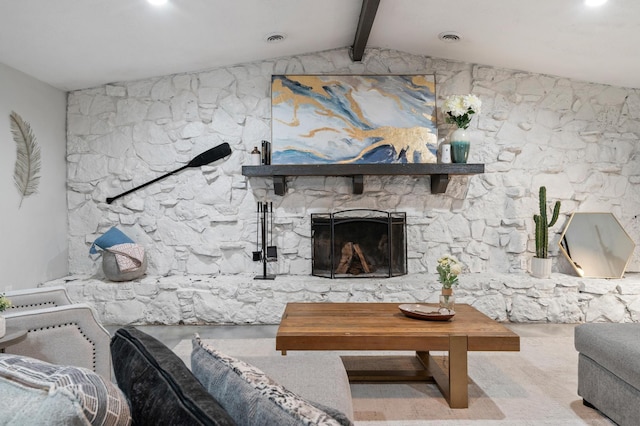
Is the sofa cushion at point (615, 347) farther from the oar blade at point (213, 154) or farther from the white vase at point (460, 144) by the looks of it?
the oar blade at point (213, 154)

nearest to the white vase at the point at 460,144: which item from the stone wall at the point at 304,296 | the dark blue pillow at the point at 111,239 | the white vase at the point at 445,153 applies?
the white vase at the point at 445,153

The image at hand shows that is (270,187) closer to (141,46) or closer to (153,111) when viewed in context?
(153,111)

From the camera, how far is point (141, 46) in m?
3.71

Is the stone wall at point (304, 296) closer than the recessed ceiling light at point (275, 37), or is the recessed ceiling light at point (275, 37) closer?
the recessed ceiling light at point (275, 37)

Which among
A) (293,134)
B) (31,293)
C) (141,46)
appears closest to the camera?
(31,293)

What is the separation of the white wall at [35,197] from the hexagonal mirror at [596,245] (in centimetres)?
475

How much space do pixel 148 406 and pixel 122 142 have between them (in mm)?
4082

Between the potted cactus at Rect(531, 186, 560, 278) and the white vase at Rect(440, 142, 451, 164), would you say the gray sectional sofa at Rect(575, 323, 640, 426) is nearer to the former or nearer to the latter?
the potted cactus at Rect(531, 186, 560, 278)

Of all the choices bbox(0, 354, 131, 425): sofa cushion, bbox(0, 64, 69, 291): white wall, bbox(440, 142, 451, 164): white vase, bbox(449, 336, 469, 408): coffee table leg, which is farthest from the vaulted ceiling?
bbox(0, 354, 131, 425): sofa cushion

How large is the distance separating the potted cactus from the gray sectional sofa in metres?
1.81

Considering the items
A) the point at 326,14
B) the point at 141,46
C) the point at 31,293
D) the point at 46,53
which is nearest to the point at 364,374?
the point at 31,293

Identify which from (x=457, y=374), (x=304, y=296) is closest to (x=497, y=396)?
(x=457, y=374)

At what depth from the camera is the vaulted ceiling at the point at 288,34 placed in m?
3.12

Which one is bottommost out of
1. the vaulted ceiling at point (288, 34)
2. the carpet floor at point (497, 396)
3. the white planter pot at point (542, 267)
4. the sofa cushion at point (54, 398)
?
the carpet floor at point (497, 396)
